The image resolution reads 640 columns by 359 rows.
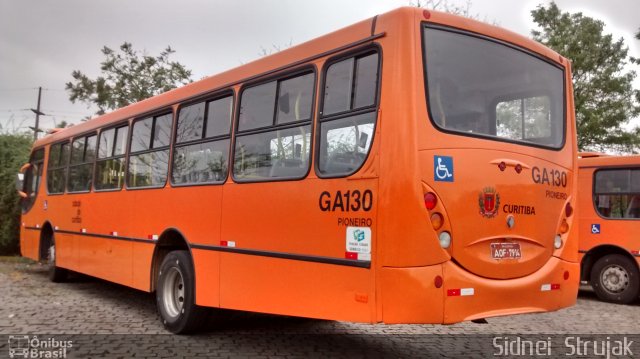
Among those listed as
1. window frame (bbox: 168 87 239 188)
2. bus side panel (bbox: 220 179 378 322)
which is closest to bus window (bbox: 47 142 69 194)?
window frame (bbox: 168 87 239 188)

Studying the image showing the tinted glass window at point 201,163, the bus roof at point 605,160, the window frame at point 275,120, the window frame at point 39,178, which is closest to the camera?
the window frame at point 275,120

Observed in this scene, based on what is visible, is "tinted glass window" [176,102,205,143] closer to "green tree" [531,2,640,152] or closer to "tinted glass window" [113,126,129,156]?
"tinted glass window" [113,126,129,156]

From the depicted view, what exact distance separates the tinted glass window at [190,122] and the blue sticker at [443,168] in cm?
314

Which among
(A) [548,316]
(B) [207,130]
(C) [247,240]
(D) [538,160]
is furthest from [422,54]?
(A) [548,316]

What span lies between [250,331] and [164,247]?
1.52 m

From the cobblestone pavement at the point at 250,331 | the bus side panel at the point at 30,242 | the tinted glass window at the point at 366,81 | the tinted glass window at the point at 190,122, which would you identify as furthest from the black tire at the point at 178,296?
the bus side panel at the point at 30,242

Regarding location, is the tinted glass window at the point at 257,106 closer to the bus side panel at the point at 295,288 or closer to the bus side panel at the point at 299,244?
the bus side panel at the point at 299,244

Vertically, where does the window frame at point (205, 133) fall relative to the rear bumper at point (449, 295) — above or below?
above

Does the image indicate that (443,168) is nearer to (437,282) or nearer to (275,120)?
(437,282)

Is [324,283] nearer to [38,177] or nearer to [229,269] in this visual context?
[229,269]

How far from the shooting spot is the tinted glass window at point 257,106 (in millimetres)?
5410

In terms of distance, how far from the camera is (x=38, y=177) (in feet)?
38.2

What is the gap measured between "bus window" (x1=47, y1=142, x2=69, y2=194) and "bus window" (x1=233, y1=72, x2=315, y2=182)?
234 inches

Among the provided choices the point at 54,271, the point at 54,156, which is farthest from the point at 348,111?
the point at 54,156
